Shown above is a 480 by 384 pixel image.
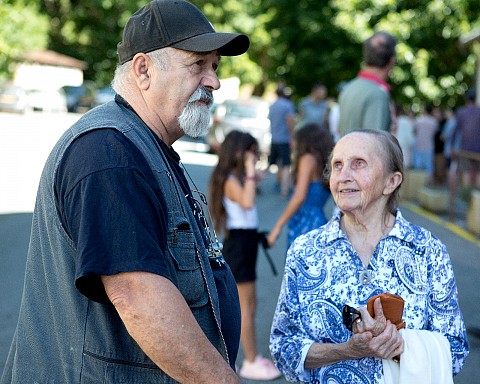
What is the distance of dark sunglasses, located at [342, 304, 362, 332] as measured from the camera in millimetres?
2854

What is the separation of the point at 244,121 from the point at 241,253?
18.5 metres

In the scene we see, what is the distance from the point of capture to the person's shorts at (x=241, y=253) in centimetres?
602

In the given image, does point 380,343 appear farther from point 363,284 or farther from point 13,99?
point 13,99

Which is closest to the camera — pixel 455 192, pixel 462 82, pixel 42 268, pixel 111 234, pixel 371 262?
pixel 111 234

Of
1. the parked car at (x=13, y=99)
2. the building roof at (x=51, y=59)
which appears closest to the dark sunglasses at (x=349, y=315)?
the parked car at (x=13, y=99)

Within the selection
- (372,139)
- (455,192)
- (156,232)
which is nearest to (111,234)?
(156,232)

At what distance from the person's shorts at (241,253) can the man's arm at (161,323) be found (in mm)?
3879

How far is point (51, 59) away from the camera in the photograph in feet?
201

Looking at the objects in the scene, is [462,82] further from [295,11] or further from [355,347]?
[355,347]

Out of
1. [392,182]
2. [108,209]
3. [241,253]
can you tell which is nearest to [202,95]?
[108,209]

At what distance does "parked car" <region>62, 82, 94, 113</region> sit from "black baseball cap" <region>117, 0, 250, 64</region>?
54930 mm

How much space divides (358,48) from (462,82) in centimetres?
275

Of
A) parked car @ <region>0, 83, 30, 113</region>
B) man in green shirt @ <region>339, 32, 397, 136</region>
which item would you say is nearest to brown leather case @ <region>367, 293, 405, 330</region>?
man in green shirt @ <region>339, 32, 397, 136</region>

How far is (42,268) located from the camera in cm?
226
